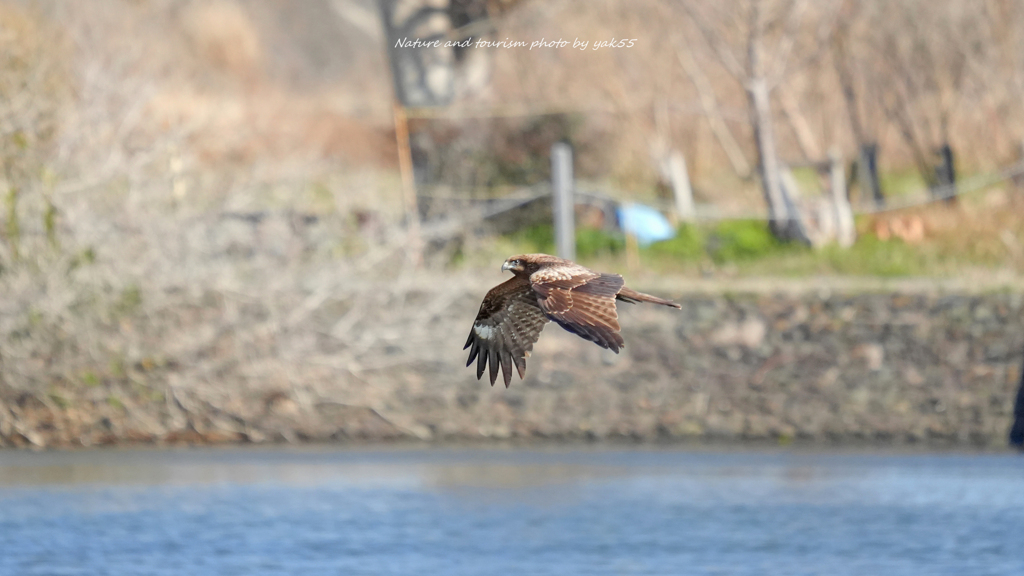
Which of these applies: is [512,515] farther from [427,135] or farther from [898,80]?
[898,80]

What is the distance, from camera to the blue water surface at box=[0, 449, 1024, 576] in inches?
448

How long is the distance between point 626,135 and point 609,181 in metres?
0.63

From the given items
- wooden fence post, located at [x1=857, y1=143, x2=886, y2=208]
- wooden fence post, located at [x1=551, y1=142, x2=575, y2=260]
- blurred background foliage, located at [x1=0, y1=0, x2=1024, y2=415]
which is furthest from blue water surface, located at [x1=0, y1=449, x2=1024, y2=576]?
wooden fence post, located at [x1=857, y1=143, x2=886, y2=208]

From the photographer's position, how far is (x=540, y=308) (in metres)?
6.26

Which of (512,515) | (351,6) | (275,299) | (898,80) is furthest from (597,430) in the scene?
(351,6)

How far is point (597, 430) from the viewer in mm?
14383

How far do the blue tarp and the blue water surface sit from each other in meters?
2.56

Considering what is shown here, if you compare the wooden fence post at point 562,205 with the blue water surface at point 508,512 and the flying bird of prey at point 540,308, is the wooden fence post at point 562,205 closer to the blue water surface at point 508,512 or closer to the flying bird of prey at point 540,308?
the blue water surface at point 508,512

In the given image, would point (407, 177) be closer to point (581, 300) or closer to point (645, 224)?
point (645, 224)

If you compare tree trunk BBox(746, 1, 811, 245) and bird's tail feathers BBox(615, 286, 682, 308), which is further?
tree trunk BBox(746, 1, 811, 245)

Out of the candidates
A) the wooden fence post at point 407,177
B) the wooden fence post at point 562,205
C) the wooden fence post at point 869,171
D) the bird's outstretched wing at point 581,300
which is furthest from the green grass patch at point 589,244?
the bird's outstretched wing at point 581,300

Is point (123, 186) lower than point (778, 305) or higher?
higher

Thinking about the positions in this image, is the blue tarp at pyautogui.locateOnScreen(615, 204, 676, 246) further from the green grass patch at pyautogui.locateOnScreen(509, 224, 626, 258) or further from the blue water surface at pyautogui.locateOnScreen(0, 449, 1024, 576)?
the blue water surface at pyautogui.locateOnScreen(0, 449, 1024, 576)

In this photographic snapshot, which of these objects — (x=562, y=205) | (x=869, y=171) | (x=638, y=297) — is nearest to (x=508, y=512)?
(x=562, y=205)
